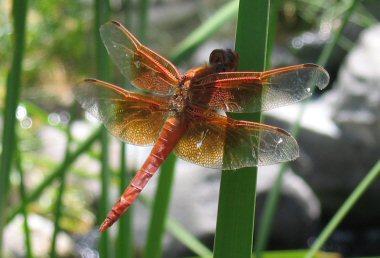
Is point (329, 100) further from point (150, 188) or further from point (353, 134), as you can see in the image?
point (150, 188)

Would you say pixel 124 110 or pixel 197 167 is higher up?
pixel 124 110

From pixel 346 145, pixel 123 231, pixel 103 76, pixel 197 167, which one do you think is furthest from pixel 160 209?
pixel 346 145

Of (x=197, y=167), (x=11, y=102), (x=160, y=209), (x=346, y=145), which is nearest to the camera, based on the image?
(x=11, y=102)

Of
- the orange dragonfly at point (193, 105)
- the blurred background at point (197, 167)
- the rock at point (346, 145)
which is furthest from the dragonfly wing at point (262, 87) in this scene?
the rock at point (346, 145)

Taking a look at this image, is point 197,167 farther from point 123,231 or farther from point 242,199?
point 242,199

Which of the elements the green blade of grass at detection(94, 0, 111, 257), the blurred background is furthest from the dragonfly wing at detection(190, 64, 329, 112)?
the blurred background

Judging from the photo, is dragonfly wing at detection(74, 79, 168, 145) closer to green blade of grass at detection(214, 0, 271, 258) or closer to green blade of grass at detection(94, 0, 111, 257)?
green blade of grass at detection(94, 0, 111, 257)

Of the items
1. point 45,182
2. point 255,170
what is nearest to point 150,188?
point 45,182

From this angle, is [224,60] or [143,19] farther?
[143,19]
